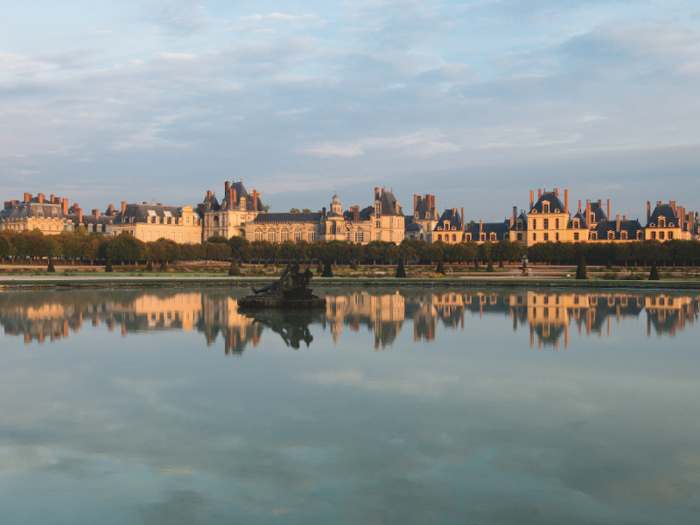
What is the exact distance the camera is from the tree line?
57.0 metres

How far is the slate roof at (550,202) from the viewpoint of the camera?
7688 cm

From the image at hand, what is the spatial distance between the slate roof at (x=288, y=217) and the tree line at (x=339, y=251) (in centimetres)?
1305

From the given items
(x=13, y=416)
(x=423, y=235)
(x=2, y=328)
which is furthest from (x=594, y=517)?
(x=423, y=235)

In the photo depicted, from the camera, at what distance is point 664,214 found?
237ft

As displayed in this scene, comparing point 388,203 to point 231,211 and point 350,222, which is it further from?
point 231,211

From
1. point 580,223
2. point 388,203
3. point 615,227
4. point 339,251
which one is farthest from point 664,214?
point 339,251

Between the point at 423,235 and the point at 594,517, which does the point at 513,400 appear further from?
the point at 423,235

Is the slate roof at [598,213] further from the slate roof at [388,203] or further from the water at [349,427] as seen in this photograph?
the water at [349,427]

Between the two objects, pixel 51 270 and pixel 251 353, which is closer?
pixel 251 353

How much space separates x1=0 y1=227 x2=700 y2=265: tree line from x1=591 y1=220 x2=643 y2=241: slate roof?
529 inches

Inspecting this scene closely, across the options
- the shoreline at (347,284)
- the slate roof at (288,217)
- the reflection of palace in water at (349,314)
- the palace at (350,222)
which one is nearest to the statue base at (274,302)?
the reflection of palace in water at (349,314)

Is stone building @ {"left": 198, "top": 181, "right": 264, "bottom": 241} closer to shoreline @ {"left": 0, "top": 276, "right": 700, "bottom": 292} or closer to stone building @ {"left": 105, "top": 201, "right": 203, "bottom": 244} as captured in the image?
stone building @ {"left": 105, "top": 201, "right": 203, "bottom": 244}

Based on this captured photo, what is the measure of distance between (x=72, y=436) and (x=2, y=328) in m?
8.66

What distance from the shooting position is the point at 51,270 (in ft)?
126
